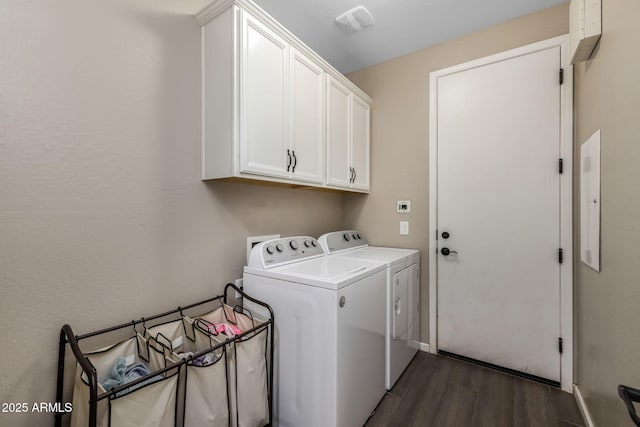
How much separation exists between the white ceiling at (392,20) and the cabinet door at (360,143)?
460mm

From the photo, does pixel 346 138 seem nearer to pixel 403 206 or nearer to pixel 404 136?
pixel 404 136

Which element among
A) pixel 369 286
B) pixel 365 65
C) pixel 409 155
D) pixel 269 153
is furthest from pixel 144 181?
A: pixel 365 65

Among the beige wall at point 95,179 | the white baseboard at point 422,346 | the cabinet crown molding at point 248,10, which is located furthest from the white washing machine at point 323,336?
the cabinet crown molding at point 248,10

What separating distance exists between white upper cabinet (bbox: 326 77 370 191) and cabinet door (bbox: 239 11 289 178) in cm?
51

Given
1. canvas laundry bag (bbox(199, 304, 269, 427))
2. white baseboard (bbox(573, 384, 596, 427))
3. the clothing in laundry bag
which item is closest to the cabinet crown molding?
canvas laundry bag (bbox(199, 304, 269, 427))

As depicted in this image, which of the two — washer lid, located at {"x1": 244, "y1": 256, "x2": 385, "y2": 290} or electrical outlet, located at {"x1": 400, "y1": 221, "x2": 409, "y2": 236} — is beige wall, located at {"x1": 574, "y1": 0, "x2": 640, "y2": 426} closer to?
washer lid, located at {"x1": 244, "y1": 256, "x2": 385, "y2": 290}

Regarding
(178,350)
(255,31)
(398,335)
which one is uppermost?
(255,31)

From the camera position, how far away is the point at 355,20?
2.03 meters

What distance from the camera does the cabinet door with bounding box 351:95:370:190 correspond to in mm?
2445

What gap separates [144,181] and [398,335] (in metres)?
1.85

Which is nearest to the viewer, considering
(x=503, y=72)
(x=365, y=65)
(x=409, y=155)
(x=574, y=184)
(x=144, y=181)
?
(x=144, y=181)

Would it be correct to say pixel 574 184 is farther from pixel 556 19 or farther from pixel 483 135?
pixel 556 19

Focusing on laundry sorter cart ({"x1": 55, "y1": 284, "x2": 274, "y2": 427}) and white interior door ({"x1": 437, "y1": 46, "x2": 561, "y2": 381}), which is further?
white interior door ({"x1": 437, "y1": 46, "x2": 561, "y2": 381})

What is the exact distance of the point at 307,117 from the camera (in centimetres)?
191
